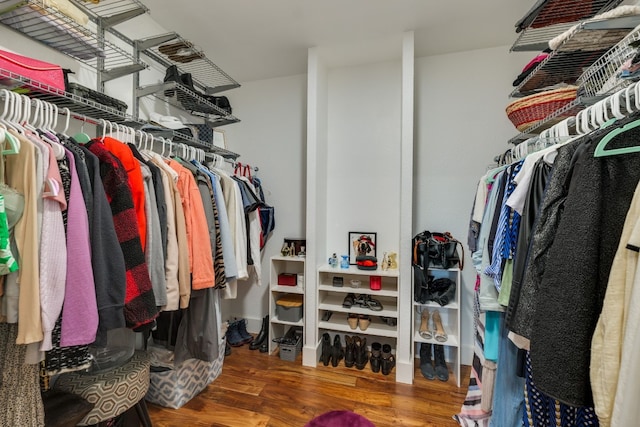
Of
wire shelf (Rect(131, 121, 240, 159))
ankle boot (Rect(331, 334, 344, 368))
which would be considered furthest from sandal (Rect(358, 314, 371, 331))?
wire shelf (Rect(131, 121, 240, 159))

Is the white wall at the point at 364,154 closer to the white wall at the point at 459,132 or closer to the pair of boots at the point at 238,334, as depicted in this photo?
the white wall at the point at 459,132

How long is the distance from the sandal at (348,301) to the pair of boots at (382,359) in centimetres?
36

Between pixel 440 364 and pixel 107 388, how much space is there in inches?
81.2

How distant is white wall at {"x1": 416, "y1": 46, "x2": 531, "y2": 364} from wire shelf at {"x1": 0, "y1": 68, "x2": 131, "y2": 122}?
6.85 ft

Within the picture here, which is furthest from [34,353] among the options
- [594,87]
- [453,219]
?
[453,219]

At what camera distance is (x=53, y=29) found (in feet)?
4.13

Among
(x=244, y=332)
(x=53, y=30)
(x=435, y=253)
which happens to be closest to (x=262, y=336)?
(x=244, y=332)

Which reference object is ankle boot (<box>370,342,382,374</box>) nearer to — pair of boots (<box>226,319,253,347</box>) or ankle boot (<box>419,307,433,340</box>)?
ankle boot (<box>419,307,433,340</box>)

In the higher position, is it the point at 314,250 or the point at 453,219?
the point at 453,219

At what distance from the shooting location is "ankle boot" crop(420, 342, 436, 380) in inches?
80.8

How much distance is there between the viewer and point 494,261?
1169mm

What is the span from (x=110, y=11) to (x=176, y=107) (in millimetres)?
697

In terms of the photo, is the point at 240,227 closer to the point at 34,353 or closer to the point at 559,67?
the point at 34,353

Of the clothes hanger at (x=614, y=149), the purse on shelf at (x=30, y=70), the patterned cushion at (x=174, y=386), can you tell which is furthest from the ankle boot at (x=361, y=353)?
the purse on shelf at (x=30, y=70)
